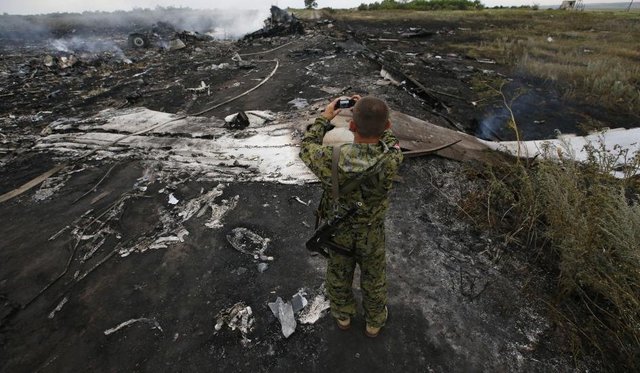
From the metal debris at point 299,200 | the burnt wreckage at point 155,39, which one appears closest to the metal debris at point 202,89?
the metal debris at point 299,200

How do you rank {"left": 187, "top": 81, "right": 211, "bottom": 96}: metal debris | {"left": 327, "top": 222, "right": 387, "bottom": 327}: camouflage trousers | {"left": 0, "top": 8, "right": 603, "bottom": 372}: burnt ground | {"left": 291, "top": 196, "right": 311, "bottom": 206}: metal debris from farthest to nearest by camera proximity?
{"left": 187, "top": 81, "right": 211, "bottom": 96}: metal debris, {"left": 291, "top": 196, "right": 311, "bottom": 206}: metal debris, {"left": 0, "top": 8, "right": 603, "bottom": 372}: burnt ground, {"left": 327, "top": 222, "right": 387, "bottom": 327}: camouflage trousers

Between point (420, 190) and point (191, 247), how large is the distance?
2.68 metres

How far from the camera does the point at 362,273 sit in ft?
7.15

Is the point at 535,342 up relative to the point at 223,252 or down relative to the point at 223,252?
down

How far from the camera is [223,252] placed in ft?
10.5

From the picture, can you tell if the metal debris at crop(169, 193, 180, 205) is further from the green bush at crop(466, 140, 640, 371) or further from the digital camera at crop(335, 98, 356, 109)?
A: the green bush at crop(466, 140, 640, 371)

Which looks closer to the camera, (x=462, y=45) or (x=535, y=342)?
(x=535, y=342)

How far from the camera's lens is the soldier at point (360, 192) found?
5.69ft

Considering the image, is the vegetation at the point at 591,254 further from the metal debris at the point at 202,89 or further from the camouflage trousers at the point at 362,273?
the metal debris at the point at 202,89

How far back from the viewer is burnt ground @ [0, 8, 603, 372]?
227cm

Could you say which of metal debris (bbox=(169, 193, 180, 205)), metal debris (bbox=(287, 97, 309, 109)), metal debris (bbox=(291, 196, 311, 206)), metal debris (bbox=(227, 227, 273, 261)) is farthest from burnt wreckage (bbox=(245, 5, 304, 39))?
metal debris (bbox=(227, 227, 273, 261))

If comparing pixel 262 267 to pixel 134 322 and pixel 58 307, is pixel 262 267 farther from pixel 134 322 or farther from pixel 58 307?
pixel 58 307

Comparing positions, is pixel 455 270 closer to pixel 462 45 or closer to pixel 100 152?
pixel 100 152

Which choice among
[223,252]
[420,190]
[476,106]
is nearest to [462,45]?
[476,106]
